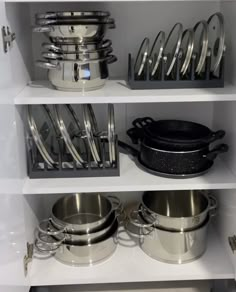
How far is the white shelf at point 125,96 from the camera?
1069mm

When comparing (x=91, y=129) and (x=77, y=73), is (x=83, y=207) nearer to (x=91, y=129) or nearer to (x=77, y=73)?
(x=91, y=129)

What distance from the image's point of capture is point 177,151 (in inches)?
45.7

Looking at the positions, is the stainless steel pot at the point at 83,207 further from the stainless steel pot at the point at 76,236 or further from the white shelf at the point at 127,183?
the white shelf at the point at 127,183

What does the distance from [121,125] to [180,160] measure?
0.97ft

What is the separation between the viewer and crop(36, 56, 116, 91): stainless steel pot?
109 cm

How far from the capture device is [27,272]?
1.18 meters

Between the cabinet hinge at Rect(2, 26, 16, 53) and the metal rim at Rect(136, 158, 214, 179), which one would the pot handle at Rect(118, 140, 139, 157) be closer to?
the metal rim at Rect(136, 158, 214, 179)

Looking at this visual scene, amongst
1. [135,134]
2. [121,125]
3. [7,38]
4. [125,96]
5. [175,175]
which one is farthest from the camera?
[121,125]

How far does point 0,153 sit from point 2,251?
0.69ft

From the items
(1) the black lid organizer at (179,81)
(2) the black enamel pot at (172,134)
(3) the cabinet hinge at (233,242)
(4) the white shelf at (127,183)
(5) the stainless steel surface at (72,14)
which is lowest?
(3) the cabinet hinge at (233,242)

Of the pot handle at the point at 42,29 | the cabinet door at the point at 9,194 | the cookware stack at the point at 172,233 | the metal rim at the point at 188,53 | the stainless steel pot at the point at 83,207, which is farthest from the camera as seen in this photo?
A: the stainless steel pot at the point at 83,207

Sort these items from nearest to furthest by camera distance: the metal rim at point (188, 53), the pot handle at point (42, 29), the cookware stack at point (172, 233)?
the pot handle at point (42, 29) < the metal rim at point (188, 53) < the cookware stack at point (172, 233)

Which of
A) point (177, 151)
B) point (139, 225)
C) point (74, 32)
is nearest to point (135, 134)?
point (177, 151)

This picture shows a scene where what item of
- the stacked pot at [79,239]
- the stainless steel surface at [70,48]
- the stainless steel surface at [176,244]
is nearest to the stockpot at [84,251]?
the stacked pot at [79,239]
